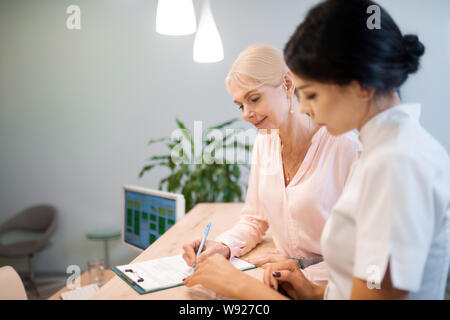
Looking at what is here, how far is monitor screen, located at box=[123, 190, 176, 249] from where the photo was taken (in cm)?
174

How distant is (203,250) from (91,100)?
3.36m

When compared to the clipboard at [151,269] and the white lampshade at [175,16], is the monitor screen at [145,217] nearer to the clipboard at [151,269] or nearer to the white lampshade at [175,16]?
the clipboard at [151,269]

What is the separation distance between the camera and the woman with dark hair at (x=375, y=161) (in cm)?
59

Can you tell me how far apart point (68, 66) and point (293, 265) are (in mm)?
3905

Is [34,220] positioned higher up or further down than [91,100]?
further down

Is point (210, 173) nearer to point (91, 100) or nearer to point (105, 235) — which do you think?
point (105, 235)

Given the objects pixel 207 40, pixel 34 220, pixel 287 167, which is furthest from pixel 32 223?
pixel 287 167

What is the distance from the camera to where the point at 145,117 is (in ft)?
13.5

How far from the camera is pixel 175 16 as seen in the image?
149 centimetres

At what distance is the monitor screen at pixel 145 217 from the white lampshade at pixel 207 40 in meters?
0.77
